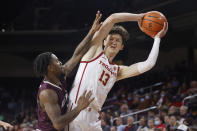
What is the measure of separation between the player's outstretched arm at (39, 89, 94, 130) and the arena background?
30.9 feet

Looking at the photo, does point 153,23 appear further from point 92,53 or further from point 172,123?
point 172,123

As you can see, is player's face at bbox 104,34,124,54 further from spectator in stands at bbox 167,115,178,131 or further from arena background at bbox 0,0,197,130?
Answer: arena background at bbox 0,0,197,130

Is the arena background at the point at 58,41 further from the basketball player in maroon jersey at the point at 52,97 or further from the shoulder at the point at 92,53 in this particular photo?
the basketball player in maroon jersey at the point at 52,97

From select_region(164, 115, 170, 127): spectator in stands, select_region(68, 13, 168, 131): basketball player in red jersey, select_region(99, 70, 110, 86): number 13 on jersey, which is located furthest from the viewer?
select_region(164, 115, 170, 127): spectator in stands

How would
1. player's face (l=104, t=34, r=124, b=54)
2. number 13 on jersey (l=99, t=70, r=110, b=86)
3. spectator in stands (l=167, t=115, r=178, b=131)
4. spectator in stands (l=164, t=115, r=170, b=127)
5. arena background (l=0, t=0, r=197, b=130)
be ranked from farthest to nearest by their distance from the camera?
arena background (l=0, t=0, r=197, b=130)
spectator in stands (l=164, t=115, r=170, b=127)
spectator in stands (l=167, t=115, r=178, b=131)
player's face (l=104, t=34, r=124, b=54)
number 13 on jersey (l=99, t=70, r=110, b=86)

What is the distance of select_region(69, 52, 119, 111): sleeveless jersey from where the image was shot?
345 cm

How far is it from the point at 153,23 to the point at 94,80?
2.83 feet

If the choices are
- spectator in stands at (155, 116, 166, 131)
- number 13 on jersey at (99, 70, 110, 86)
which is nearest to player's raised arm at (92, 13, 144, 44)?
number 13 on jersey at (99, 70, 110, 86)

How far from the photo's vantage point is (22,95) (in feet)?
57.0

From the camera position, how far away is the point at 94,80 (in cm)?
348

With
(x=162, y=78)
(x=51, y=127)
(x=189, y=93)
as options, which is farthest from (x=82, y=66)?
(x=162, y=78)

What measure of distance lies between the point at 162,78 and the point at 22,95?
8111 mm

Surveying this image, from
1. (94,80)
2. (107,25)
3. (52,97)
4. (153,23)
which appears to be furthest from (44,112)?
(153,23)

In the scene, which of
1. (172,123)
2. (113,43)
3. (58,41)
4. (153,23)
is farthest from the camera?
(58,41)
